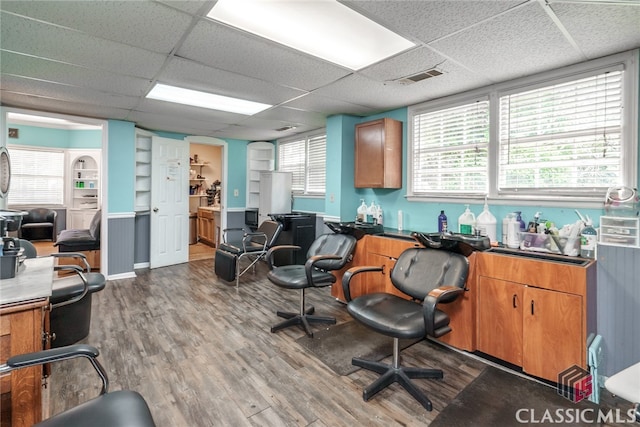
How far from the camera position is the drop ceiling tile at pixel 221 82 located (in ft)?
8.64

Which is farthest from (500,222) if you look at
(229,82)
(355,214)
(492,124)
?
(229,82)

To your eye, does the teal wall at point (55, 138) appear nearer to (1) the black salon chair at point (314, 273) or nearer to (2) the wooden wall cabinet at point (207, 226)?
(2) the wooden wall cabinet at point (207, 226)

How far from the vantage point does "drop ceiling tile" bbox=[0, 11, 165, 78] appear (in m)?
2.01

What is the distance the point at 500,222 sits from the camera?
2.87m

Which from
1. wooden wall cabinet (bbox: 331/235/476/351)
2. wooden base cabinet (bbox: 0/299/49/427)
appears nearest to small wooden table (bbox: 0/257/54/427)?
wooden base cabinet (bbox: 0/299/49/427)

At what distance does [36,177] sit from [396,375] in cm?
863

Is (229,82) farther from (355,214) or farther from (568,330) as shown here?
(568,330)

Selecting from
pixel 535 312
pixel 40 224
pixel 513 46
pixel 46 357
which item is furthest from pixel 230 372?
pixel 40 224

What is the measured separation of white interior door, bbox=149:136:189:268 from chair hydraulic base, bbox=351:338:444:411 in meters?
4.17

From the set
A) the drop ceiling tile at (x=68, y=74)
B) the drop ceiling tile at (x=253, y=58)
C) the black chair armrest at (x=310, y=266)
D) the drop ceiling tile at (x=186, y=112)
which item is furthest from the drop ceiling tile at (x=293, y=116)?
the black chair armrest at (x=310, y=266)

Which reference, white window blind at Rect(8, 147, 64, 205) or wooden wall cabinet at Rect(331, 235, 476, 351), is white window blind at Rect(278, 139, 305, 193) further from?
white window blind at Rect(8, 147, 64, 205)

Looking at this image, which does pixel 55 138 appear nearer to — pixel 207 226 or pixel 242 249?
pixel 207 226

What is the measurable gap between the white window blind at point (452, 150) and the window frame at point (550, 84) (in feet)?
0.21

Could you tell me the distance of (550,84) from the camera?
2562 millimetres
